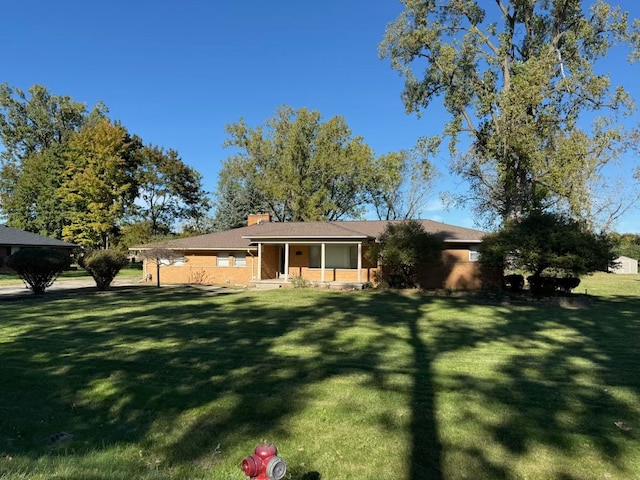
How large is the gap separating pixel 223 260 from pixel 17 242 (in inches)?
768

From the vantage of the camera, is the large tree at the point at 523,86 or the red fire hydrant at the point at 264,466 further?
the large tree at the point at 523,86

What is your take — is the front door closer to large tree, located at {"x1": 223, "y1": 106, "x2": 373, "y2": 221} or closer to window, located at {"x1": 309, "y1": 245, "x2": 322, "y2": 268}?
window, located at {"x1": 309, "y1": 245, "x2": 322, "y2": 268}

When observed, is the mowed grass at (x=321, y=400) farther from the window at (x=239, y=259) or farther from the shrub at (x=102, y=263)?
the window at (x=239, y=259)

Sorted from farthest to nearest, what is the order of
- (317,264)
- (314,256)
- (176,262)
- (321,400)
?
(176,262)
(314,256)
(317,264)
(321,400)

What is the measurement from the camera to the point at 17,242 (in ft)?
114

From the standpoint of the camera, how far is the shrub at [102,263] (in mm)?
19750

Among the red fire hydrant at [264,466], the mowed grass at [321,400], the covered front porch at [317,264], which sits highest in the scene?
the covered front porch at [317,264]

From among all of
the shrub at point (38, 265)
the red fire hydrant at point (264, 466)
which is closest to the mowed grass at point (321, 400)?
the red fire hydrant at point (264, 466)

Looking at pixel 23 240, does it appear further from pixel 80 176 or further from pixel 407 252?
pixel 407 252

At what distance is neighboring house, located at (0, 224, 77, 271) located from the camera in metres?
34.5

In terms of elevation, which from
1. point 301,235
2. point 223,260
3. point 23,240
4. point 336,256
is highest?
point 23,240

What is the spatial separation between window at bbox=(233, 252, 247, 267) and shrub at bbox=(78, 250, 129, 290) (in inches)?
287

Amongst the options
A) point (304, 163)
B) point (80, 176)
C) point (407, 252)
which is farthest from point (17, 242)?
point (407, 252)

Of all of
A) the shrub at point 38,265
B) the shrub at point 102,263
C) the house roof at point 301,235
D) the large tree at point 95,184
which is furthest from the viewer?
the large tree at point 95,184
